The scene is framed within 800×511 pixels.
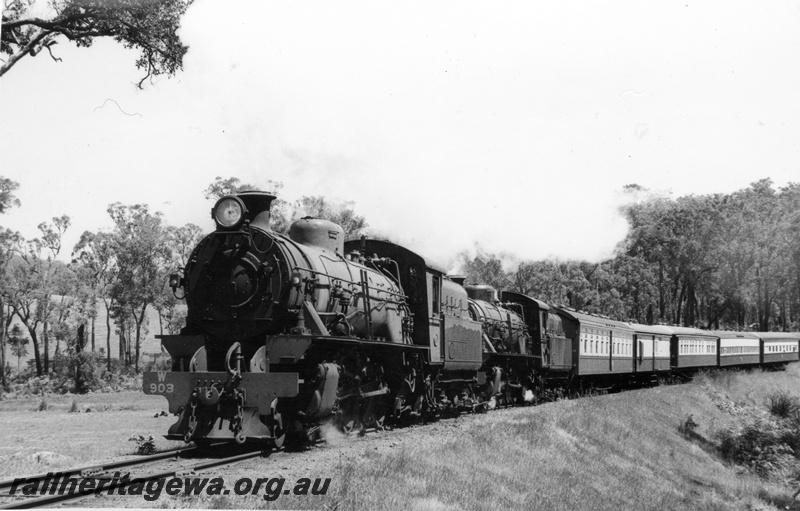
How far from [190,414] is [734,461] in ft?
58.4

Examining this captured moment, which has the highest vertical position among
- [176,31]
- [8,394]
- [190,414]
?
[176,31]

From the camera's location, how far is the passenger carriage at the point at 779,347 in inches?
1889

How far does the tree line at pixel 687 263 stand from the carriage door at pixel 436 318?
20017mm

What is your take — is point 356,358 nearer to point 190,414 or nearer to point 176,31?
point 190,414

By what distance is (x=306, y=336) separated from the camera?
10570mm

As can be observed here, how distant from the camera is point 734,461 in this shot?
21.6 meters

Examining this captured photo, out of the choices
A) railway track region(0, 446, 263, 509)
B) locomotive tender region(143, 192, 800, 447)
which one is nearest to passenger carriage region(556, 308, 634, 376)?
locomotive tender region(143, 192, 800, 447)

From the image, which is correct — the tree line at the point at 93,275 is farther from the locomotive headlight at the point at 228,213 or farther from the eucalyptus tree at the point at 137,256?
the locomotive headlight at the point at 228,213

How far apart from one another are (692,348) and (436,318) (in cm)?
2874

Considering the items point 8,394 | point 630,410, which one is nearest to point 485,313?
point 630,410

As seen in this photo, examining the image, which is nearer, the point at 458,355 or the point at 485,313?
the point at 458,355

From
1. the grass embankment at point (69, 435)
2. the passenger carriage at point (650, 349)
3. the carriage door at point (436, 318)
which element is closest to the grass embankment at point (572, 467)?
the carriage door at point (436, 318)

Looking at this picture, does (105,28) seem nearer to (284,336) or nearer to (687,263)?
(284,336)

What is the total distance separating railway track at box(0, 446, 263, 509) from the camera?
7.32 metres
